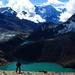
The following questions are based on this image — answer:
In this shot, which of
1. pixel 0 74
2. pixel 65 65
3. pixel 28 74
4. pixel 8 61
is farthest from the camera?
pixel 8 61

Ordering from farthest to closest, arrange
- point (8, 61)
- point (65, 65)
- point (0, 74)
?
point (8, 61), point (65, 65), point (0, 74)

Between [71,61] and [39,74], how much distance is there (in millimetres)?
107085

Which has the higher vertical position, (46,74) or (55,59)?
(55,59)

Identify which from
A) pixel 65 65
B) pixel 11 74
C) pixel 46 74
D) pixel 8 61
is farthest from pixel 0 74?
pixel 8 61

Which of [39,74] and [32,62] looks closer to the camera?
[39,74]

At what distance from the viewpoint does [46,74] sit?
82.2m

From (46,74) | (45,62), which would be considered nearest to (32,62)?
(45,62)

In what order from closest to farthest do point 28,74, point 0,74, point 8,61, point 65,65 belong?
point 0,74 → point 28,74 → point 65,65 → point 8,61

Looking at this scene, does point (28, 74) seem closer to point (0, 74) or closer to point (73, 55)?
point (0, 74)

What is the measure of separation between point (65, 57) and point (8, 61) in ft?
115

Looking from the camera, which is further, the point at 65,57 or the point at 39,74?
the point at 65,57

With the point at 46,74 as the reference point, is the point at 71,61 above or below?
above

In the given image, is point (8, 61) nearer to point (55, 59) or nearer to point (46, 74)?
point (55, 59)

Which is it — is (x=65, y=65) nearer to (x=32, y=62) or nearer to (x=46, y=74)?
(x=32, y=62)
